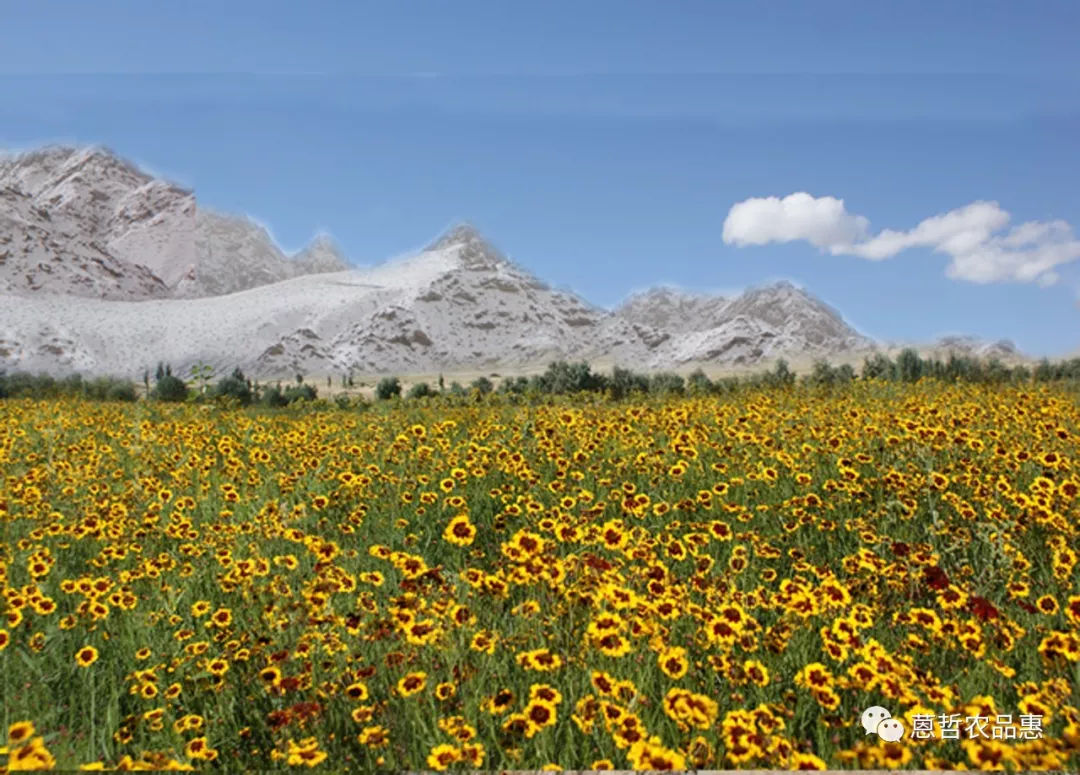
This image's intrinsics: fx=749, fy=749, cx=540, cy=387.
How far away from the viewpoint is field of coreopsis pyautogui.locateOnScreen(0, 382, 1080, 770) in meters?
2.65

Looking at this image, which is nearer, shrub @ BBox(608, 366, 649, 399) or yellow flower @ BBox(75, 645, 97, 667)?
yellow flower @ BBox(75, 645, 97, 667)

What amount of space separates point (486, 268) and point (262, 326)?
200 ft

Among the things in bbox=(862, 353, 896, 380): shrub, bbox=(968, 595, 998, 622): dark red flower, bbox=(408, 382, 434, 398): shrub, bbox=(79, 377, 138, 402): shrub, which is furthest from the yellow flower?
bbox=(79, 377, 138, 402): shrub

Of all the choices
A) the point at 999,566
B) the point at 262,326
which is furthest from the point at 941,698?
the point at 262,326

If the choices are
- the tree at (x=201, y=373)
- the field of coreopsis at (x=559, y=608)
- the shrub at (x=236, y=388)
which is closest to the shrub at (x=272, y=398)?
the shrub at (x=236, y=388)

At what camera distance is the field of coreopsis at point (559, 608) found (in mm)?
2650

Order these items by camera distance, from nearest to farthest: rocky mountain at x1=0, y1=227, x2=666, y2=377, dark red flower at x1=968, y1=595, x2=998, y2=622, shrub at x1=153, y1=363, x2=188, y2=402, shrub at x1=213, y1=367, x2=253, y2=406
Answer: dark red flower at x1=968, y1=595, x2=998, y2=622, shrub at x1=213, y1=367, x2=253, y2=406, shrub at x1=153, y1=363, x2=188, y2=402, rocky mountain at x1=0, y1=227, x2=666, y2=377

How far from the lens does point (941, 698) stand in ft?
8.71

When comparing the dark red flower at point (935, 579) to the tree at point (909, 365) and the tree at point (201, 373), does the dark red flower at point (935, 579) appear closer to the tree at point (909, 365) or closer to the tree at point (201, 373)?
the tree at point (201, 373)

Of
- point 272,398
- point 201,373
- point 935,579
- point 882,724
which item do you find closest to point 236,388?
point 272,398

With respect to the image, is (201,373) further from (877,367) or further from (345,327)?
(345,327)

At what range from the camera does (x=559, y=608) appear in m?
3.27

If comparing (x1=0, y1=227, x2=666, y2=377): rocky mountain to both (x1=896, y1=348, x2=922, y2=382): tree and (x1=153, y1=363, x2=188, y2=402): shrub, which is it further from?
(x1=896, y1=348, x2=922, y2=382): tree

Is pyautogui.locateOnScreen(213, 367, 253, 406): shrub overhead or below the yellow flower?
overhead
